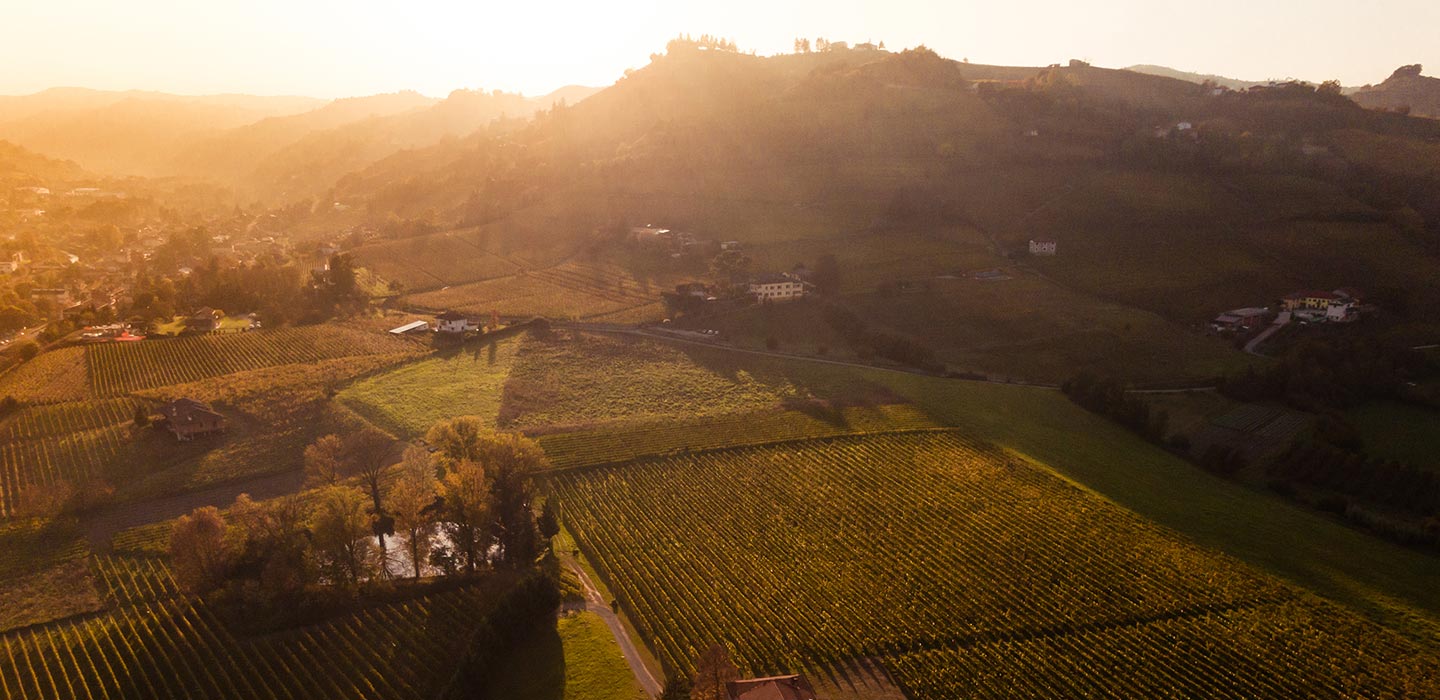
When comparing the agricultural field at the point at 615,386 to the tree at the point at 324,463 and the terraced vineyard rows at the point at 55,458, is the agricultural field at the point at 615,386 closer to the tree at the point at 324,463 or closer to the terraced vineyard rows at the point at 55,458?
the tree at the point at 324,463

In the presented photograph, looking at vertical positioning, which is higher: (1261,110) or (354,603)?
(1261,110)

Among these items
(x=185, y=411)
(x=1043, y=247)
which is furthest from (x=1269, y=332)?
(x=185, y=411)

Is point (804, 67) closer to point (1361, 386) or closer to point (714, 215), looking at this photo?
point (714, 215)

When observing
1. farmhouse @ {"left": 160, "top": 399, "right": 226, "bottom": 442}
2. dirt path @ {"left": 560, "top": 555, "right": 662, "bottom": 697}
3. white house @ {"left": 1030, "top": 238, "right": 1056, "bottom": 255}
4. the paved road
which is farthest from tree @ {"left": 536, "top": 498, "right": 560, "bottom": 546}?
white house @ {"left": 1030, "top": 238, "right": 1056, "bottom": 255}

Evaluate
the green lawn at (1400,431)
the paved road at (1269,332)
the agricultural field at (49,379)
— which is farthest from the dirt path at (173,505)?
the paved road at (1269,332)

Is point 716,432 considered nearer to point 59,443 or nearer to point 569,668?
point 569,668

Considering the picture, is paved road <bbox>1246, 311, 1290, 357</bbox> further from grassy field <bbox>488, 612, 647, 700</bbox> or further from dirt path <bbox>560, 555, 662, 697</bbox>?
grassy field <bbox>488, 612, 647, 700</bbox>

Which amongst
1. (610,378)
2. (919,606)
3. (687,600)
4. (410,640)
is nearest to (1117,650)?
(919,606)
